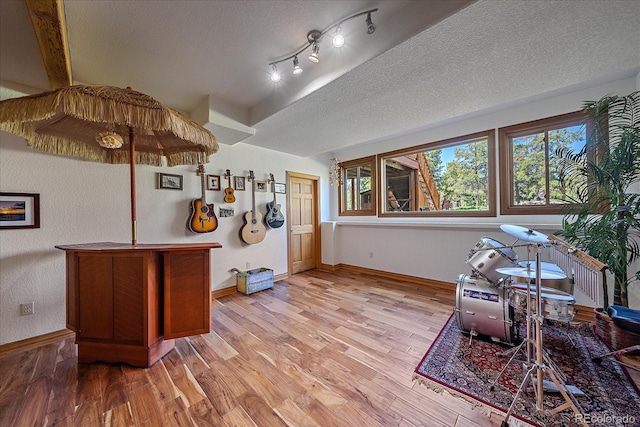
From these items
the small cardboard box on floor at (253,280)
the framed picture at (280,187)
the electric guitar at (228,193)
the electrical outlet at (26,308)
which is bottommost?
the small cardboard box on floor at (253,280)

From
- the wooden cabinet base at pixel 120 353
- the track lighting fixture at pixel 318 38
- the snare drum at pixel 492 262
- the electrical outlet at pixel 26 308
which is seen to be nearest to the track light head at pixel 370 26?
the track lighting fixture at pixel 318 38

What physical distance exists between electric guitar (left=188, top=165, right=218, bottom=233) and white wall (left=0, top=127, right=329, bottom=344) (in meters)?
0.09

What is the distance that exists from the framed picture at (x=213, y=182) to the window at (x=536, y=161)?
154 inches

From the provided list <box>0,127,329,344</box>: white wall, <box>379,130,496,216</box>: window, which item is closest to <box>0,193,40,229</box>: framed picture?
<box>0,127,329,344</box>: white wall

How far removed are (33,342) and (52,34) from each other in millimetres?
2522

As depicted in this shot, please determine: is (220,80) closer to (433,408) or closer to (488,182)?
(433,408)

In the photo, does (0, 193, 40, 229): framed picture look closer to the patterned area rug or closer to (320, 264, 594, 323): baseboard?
the patterned area rug

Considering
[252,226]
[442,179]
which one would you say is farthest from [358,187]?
[252,226]

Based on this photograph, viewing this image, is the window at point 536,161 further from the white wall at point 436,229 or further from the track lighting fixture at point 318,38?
the track lighting fixture at point 318,38

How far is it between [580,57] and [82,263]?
13.8 feet

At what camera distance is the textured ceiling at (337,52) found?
1.46 meters

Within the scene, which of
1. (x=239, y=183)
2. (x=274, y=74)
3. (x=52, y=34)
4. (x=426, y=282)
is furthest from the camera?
(x=426, y=282)

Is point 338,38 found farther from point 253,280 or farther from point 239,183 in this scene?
point 253,280

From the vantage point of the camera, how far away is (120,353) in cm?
176
